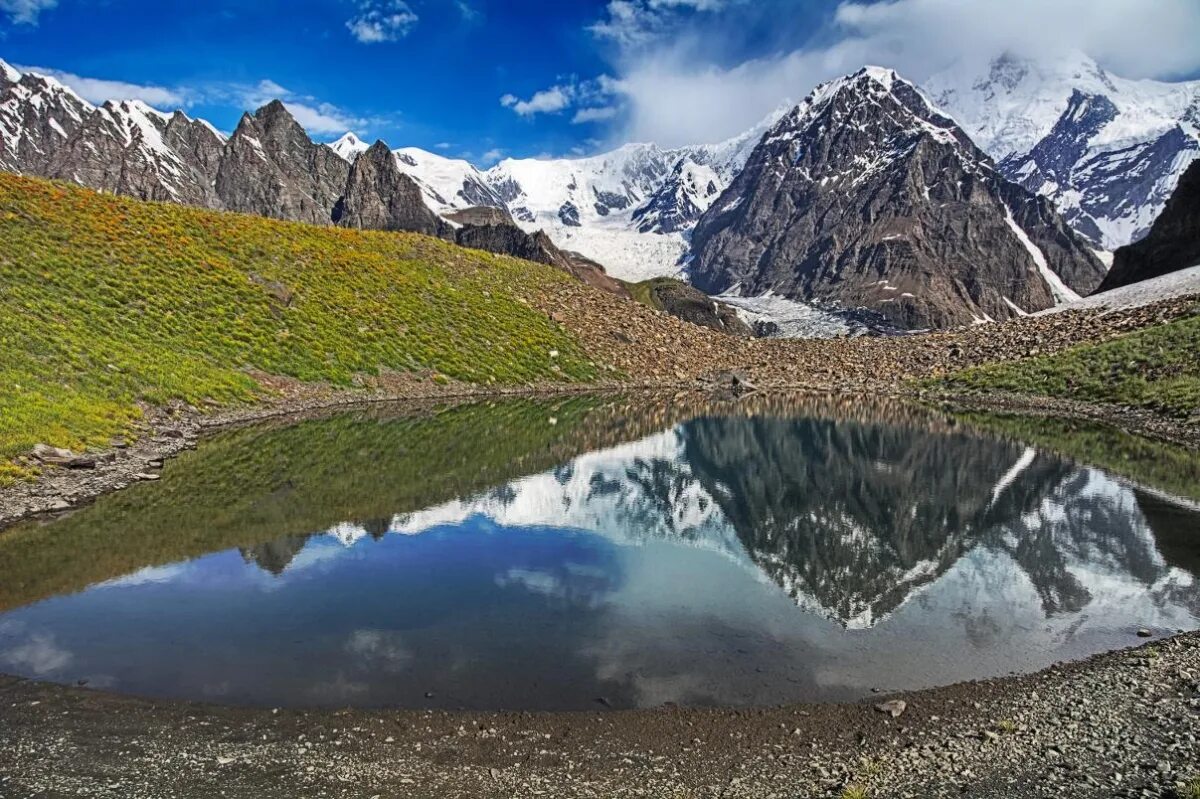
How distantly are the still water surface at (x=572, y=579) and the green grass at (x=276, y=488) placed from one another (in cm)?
17

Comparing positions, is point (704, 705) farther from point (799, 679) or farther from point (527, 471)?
point (527, 471)

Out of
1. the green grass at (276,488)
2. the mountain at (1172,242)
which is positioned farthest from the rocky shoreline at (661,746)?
the mountain at (1172,242)

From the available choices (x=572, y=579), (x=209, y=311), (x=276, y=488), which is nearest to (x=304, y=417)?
(x=209, y=311)

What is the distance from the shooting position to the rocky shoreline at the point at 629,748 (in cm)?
1192

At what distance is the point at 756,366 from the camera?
338 ft

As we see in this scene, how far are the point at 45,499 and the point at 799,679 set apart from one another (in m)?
27.7

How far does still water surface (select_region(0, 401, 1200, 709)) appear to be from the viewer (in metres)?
16.2

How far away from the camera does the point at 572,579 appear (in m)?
23.1

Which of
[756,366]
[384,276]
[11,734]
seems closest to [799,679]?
[11,734]

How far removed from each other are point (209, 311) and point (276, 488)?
124ft

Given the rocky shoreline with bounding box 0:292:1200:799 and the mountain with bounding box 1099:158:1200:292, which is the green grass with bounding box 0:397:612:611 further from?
the mountain with bounding box 1099:158:1200:292

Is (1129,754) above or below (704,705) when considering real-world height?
below

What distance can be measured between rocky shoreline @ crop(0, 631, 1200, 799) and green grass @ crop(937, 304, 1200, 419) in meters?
52.5

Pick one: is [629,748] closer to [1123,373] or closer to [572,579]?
[572,579]
